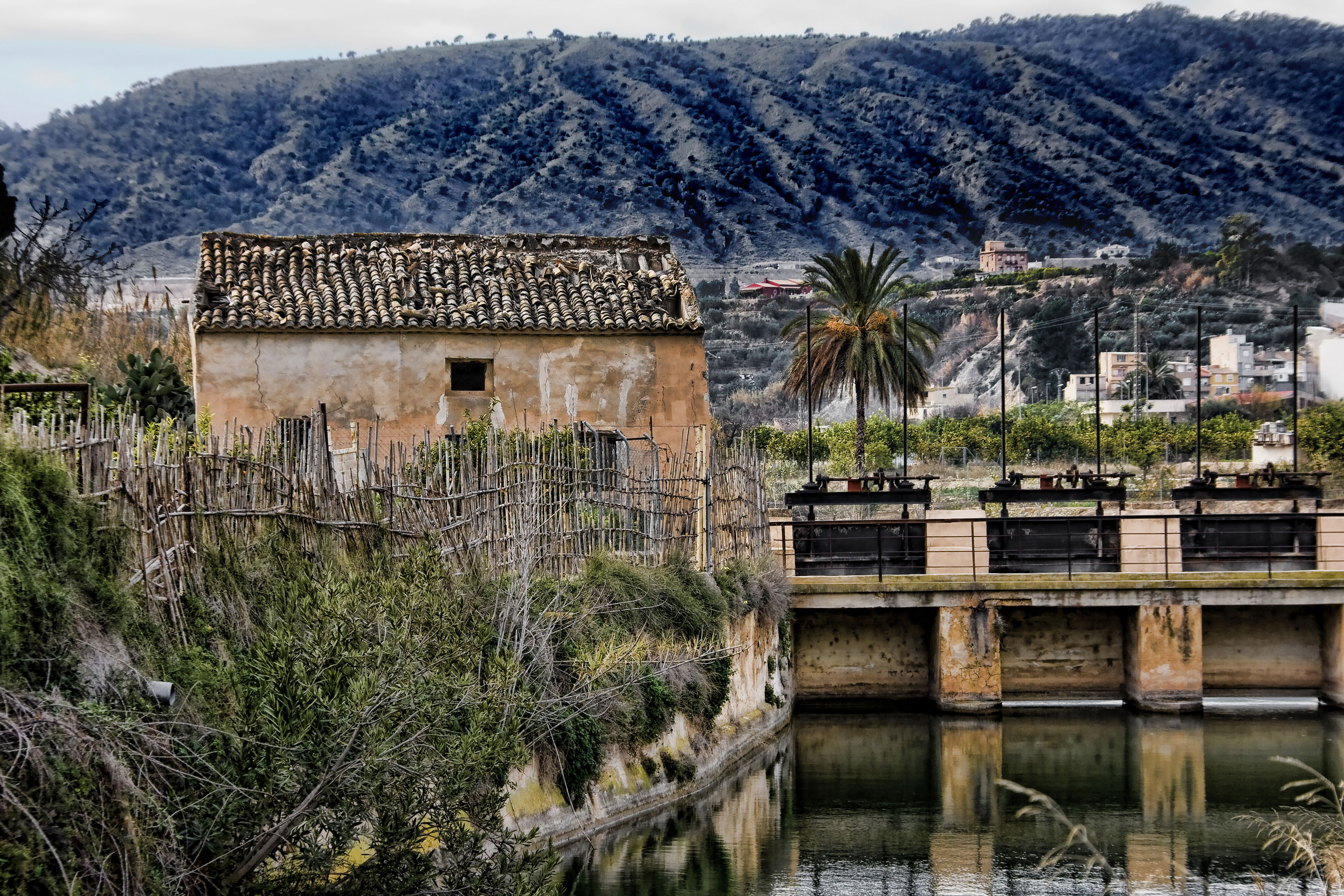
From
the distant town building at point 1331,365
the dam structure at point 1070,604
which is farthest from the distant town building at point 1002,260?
the dam structure at point 1070,604

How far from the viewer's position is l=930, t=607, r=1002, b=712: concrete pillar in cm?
2809

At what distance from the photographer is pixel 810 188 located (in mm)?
141875

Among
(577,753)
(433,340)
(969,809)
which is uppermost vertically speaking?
(433,340)

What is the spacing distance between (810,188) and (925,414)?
183 feet

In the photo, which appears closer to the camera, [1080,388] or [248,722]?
[248,722]

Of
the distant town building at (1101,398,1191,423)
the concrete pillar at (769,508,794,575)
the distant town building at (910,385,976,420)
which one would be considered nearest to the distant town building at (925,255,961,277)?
the distant town building at (910,385,976,420)

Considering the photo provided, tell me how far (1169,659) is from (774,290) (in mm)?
85733

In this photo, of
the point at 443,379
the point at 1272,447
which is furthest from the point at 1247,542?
the point at 1272,447

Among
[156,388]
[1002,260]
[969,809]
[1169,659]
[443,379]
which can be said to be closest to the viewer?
[969,809]

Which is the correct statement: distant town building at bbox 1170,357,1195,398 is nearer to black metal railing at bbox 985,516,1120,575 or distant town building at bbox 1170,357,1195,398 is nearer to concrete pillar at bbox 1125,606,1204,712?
black metal railing at bbox 985,516,1120,575

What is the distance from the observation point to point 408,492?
15.1 metres

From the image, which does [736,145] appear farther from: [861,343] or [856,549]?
[856,549]

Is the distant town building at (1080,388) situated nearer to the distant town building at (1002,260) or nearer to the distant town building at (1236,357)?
the distant town building at (1236,357)

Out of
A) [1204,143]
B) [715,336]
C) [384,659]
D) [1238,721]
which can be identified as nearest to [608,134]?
[715,336]
